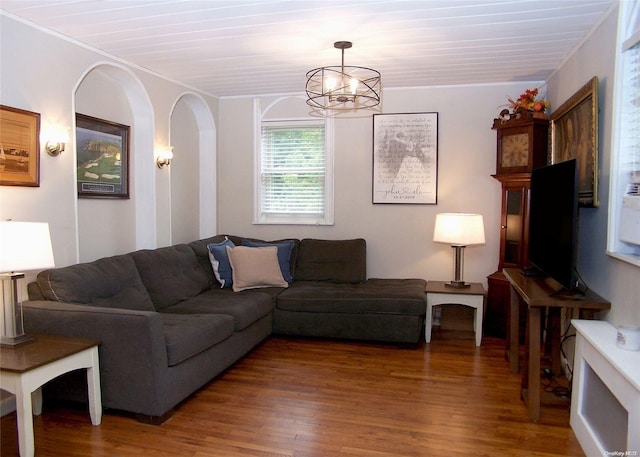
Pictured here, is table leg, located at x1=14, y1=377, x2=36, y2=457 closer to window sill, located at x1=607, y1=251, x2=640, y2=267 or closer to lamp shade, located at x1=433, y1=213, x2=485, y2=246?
window sill, located at x1=607, y1=251, x2=640, y2=267

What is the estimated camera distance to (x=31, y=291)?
9.70 ft

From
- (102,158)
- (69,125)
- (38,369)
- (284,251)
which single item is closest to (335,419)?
(38,369)

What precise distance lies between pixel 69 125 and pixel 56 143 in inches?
8.2

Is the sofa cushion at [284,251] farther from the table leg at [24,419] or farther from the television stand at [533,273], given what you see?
the table leg at [24,419]

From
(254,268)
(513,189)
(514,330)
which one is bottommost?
(514,330)

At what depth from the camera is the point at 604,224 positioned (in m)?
2.79

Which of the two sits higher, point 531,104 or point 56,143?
point 531,104

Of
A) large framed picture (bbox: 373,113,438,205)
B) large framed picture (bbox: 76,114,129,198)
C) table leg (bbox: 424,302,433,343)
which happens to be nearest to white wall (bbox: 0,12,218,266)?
large framed picture (bbox: 76,114,129,198)

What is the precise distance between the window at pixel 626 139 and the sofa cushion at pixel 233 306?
2.51m

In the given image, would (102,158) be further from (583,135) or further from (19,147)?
(583,135)

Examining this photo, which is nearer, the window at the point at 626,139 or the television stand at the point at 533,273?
the window at the point at 626,139

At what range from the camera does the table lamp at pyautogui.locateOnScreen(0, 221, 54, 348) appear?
2.36 meters

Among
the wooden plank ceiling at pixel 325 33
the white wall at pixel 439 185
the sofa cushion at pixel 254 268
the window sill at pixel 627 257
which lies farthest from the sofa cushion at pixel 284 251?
the window sill at pixel 627 257

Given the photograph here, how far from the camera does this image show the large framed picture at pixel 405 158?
481 centimetres
